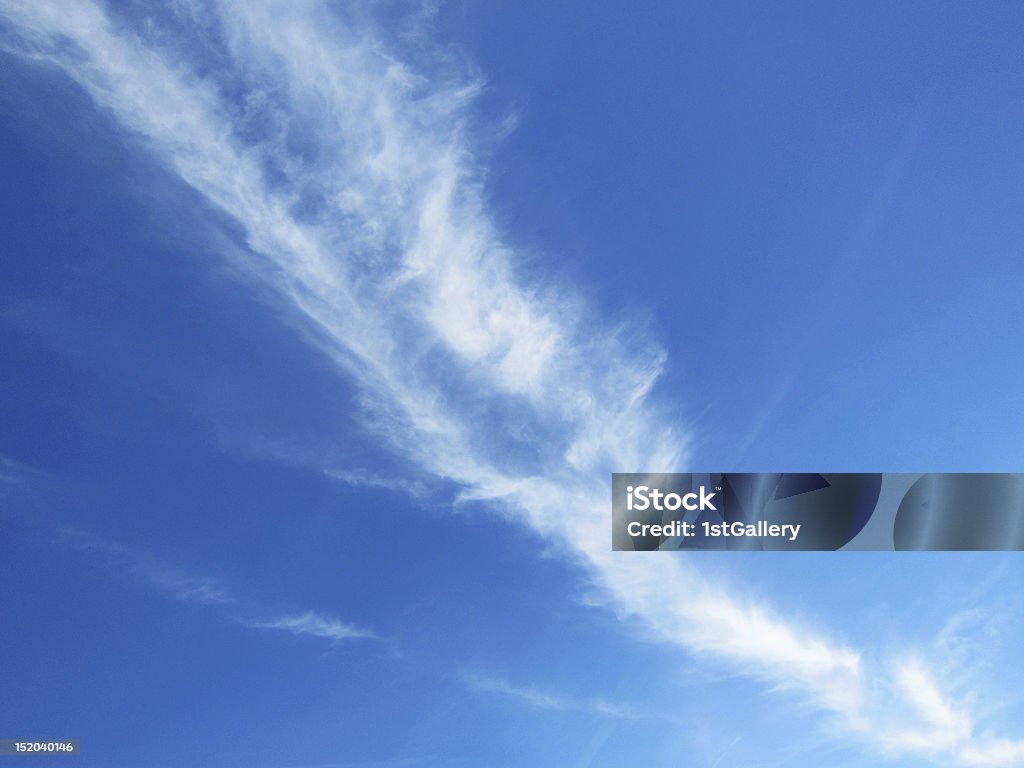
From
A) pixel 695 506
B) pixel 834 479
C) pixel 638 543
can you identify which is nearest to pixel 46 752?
pixel 638 543

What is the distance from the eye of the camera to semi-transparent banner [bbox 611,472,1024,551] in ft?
73.9

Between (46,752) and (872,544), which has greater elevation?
(872,544)

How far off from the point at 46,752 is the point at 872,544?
64.2ft

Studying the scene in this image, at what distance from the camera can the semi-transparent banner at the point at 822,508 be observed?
887 inches

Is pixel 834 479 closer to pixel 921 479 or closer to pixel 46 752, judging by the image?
pixel 921 479

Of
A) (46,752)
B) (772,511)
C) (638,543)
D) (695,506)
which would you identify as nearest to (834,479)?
Answer: (772,511)

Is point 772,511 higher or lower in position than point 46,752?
higher

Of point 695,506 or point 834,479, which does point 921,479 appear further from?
point 695,506

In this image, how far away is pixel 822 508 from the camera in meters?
22.7

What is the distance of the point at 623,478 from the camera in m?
22.9

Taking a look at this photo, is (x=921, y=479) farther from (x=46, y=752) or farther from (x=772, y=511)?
(x=46, y=752)

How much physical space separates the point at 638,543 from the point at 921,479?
6.79m

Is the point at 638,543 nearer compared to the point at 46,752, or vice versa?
the point at 46,752

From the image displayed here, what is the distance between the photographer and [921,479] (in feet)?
74.1
